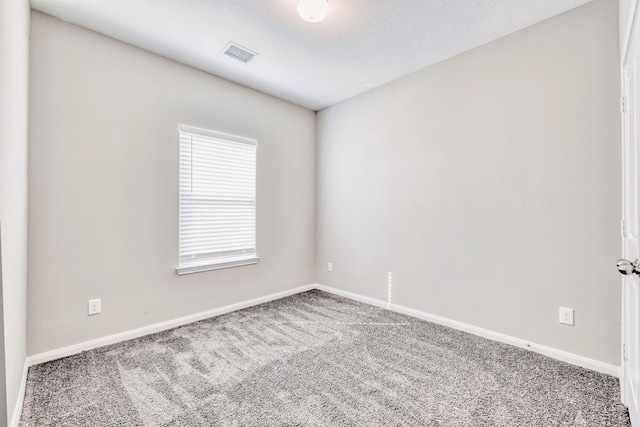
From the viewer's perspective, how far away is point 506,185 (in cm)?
256

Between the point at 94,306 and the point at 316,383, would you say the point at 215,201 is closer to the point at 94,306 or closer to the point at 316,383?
the point at 94,306

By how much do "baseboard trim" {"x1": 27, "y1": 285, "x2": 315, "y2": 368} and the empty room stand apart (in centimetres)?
1

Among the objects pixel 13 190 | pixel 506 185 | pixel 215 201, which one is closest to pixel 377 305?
pixel 506 185

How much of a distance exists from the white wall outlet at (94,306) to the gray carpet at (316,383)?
12.0 inches

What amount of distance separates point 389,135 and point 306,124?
4.41 ft

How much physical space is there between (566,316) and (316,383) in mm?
1955

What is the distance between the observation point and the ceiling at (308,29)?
86.8 inches

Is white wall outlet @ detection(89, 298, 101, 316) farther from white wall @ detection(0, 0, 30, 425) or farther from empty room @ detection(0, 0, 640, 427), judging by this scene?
white wall @ detection(0, 0, 30, 425)

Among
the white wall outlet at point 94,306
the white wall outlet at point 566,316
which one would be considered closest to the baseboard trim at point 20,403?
the white wall outlet at point 94,306

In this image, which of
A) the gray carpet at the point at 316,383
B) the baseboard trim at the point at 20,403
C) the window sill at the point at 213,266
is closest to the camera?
the baseboard trim at the point at 20,403

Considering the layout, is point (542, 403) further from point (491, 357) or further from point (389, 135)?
point (389, 135)

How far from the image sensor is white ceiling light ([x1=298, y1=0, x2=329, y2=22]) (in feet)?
6.84

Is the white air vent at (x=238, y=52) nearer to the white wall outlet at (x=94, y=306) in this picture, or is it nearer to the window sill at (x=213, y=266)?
the window sill at (x=213, y=266)

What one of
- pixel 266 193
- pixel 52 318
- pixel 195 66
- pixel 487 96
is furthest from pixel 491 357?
pixel 195 66
